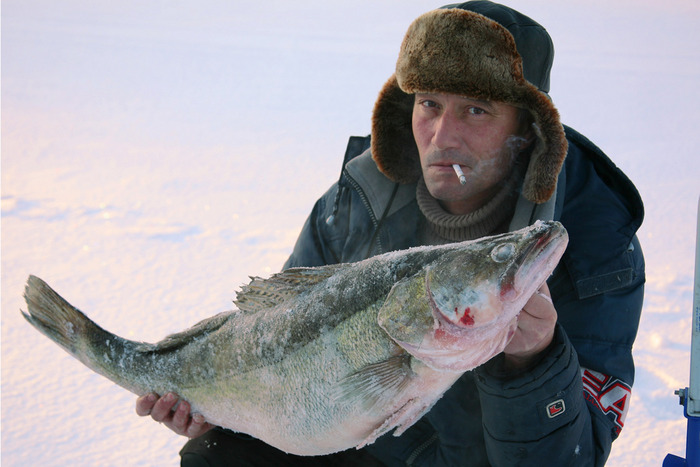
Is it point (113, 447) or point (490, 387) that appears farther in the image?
point (113, 447)

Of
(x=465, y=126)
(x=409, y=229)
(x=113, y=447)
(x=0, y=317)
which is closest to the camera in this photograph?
(x=465, y=126)

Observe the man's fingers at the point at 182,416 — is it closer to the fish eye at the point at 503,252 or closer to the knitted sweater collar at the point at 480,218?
the knitted sweater collar at the point at 480,218

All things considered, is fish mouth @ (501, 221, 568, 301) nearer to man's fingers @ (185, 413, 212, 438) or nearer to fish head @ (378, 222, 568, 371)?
fish head @ (378, 222, 568, 371)

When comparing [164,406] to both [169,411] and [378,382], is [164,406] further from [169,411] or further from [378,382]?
[378,382]

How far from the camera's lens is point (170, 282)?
3959mm

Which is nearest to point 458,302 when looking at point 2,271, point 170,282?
point 170,282

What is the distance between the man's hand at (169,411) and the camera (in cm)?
188

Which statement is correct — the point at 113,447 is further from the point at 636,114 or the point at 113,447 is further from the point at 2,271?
the point at 636,114

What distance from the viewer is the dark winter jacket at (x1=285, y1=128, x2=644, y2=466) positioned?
1.61 meters

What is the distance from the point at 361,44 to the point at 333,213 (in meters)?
8.07

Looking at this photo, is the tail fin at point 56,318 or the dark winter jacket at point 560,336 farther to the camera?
the tail fin at point 56,318

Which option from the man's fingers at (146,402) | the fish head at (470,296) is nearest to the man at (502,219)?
the man's fingers at (146,402)

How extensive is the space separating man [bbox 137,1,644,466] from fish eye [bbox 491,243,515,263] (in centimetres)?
34

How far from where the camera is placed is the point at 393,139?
7.36 feet
